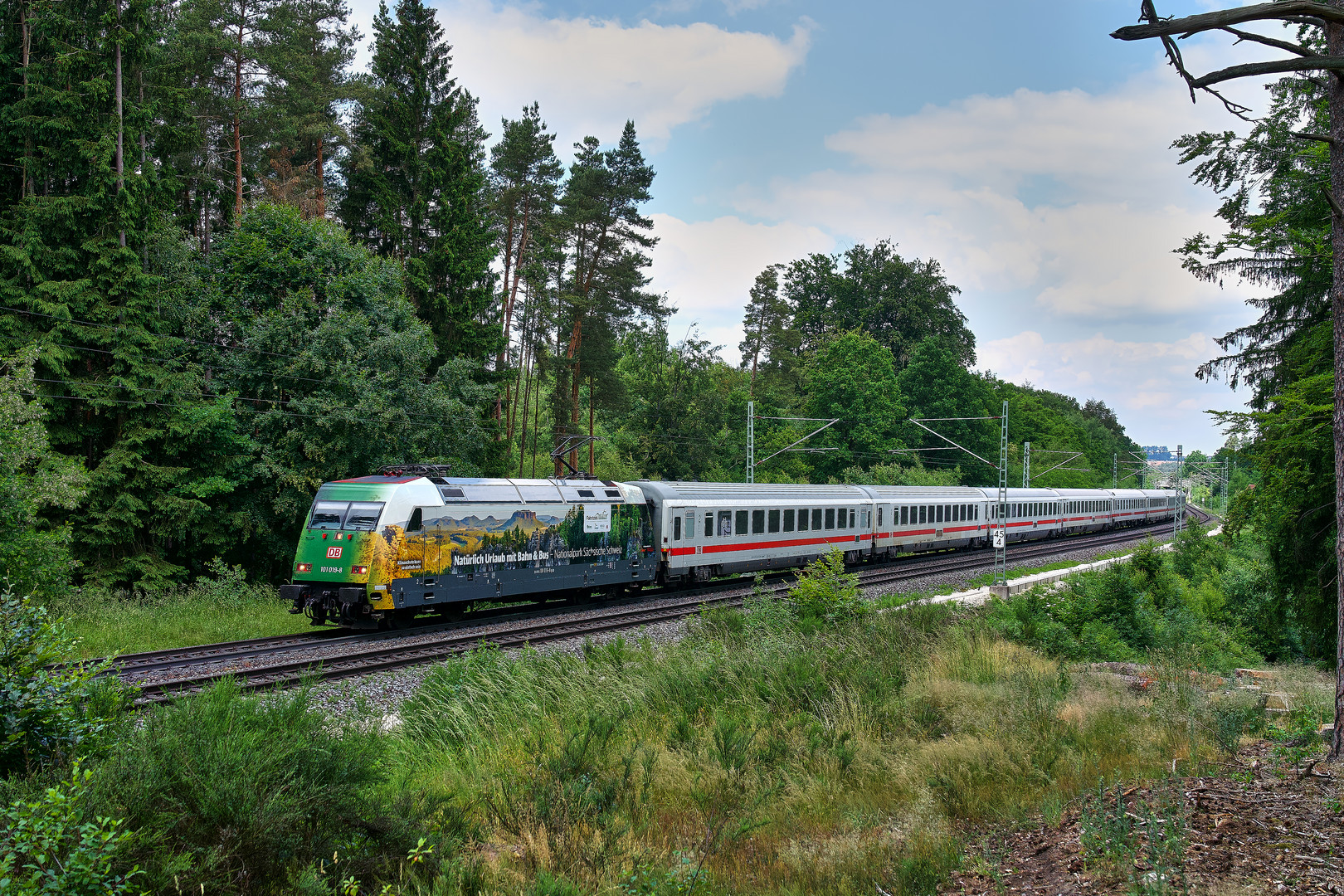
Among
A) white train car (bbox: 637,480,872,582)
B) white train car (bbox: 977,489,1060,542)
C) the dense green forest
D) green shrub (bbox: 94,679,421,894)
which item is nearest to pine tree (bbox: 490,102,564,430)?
the dense green forest

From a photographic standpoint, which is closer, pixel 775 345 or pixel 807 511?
pixel 807 511

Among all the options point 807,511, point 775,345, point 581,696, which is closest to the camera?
point 581,696

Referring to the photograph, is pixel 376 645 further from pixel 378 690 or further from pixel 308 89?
pixel 308 89

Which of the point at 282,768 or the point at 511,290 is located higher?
the point at 511,290

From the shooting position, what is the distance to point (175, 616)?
57.5 feet

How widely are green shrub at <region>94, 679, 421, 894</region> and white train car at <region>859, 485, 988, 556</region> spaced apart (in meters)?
27.5

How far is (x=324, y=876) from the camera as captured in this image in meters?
4.59

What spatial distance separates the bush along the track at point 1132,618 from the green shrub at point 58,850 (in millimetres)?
14029

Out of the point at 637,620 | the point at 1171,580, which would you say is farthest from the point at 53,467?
the point at 1171,580

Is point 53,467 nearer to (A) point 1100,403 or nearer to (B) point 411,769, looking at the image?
(B) point 411,769

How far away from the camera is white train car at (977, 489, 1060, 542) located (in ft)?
131

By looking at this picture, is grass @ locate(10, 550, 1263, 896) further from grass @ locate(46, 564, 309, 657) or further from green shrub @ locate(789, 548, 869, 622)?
grass @ locate(46, 564, 309, 657)

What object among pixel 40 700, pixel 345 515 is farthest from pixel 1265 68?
pixel 345 515

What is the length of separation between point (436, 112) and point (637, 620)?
24.8m
